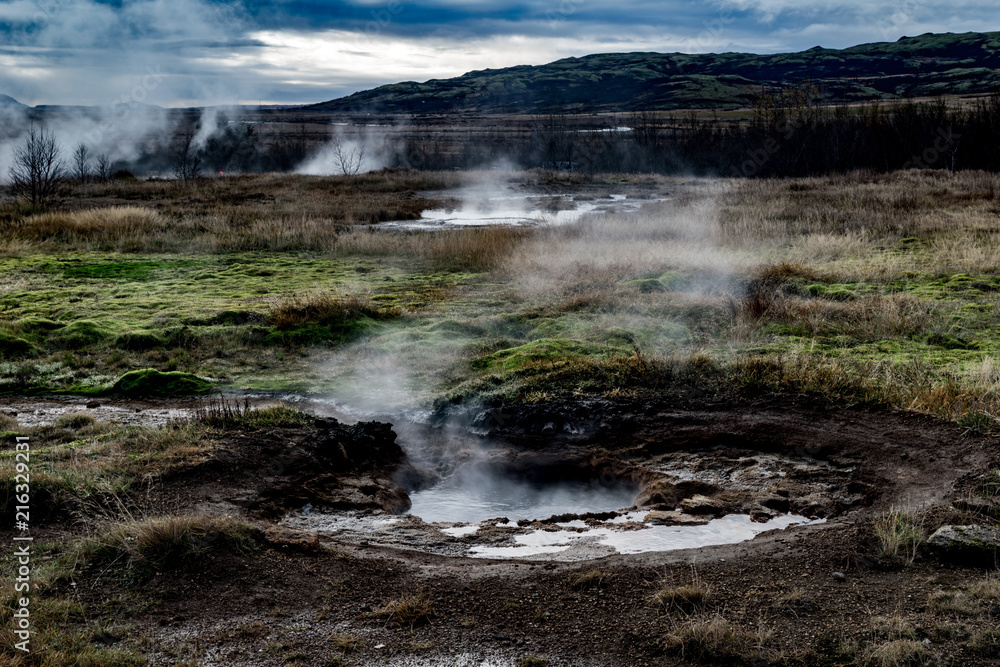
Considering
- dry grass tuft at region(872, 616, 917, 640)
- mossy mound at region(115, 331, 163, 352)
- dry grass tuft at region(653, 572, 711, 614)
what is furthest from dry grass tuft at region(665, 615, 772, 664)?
mossy mound at region(115, 331, 163, 352)

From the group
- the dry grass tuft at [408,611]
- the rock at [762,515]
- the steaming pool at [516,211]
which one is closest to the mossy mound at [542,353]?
the rock at [762,515]

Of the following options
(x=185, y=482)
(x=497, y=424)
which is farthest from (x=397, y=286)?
(x=185, y=482)

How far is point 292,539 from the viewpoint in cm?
627

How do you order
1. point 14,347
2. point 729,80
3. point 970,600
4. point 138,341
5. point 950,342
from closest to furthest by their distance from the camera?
point 970,600 < point 950,342 < point 14,347 < point 138,341 < point 729,80

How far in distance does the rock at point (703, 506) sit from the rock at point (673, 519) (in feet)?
0.36

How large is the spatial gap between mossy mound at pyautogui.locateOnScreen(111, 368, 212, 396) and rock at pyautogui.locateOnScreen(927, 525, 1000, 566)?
372 inches

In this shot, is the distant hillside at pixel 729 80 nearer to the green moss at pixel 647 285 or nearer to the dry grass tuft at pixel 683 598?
the green moss at pixel 647 285

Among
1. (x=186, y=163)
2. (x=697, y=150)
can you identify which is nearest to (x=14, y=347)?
(x=697, y=150)

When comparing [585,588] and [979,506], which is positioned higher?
[979,506]

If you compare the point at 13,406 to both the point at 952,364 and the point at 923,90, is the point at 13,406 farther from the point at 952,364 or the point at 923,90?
the point at 923,90

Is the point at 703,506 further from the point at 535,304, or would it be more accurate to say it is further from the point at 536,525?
the point at 535,304

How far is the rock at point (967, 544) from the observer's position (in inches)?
219

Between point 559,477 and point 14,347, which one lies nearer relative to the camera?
point 559,477

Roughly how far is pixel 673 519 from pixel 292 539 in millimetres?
3529
